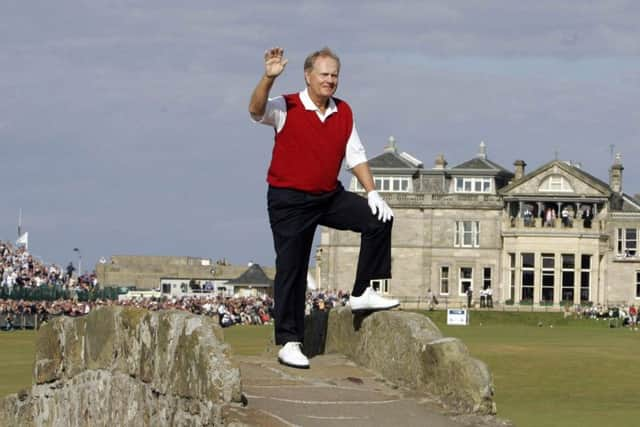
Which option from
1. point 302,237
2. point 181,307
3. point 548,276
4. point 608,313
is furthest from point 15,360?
point 548,276

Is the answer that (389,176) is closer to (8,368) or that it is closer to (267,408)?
(8,368)

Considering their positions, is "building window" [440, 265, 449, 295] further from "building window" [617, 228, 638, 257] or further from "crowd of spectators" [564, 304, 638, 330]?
"building window" [617, 228, 638, 257]

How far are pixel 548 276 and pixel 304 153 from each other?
95162mm

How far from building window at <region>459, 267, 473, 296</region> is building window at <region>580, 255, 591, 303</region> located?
24.6 feet

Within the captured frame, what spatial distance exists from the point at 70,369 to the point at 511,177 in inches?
3964

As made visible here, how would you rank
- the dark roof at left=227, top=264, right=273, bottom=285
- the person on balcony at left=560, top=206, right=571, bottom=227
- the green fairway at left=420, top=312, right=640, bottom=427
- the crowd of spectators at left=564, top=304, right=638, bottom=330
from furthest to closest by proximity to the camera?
the dark roof at left=227, top=264, right=273, bottom=285 → the person on balcony at left=560, top=206, right=571, bottom=227 → the crowd of spectators at left=564, top=304, right=638, bottom=330 → the green fairway at left=420, top=312, right=640, bottom=427

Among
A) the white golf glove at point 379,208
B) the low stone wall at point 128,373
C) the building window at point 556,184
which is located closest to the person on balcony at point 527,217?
the building window at point 556,184

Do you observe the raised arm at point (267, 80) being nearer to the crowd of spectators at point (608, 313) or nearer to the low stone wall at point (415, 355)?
the low stone wall at point (415, 355)

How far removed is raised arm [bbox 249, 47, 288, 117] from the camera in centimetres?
1166

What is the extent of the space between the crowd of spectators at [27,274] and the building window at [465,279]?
28.3 meters

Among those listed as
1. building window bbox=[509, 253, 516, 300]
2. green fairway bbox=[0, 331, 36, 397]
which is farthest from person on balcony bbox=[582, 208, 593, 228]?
green fairway bbox=[0, 331, 36, 397]

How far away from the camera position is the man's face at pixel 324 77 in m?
12.2

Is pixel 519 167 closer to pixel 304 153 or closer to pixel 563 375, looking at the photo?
pixel 563 375

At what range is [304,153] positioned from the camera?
39.8 ft
